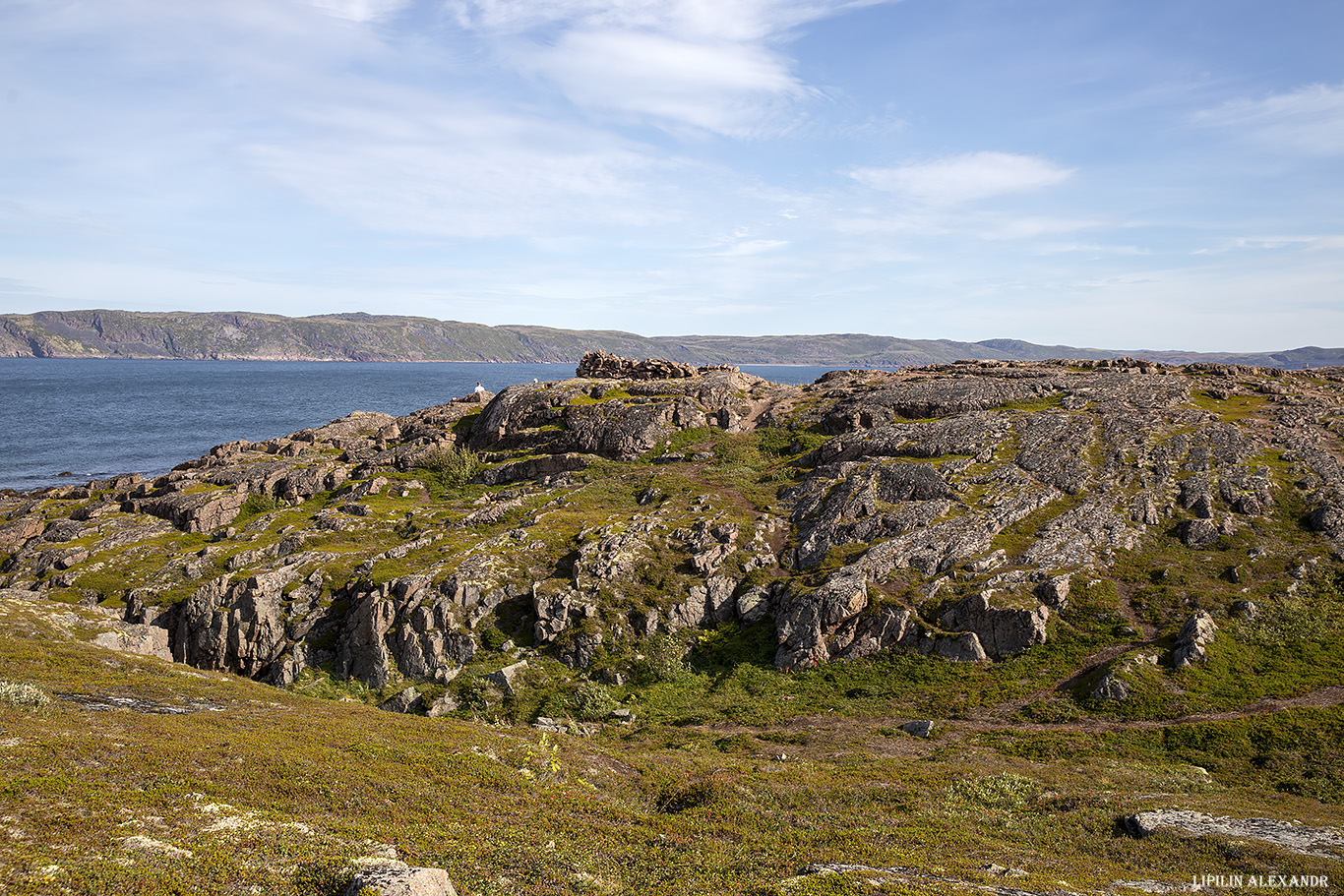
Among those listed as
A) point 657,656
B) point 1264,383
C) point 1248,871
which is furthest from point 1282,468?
point 657,656

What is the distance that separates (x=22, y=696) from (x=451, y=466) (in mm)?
53522

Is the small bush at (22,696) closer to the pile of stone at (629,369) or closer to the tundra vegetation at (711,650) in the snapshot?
the tundra vegetation at (711,650)

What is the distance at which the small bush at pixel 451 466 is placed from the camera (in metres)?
78.2

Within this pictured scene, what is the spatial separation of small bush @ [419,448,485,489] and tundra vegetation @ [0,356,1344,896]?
44 cm

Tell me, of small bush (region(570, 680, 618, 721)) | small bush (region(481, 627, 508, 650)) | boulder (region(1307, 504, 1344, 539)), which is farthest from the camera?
small bush (region(481, 627, 508, 650))

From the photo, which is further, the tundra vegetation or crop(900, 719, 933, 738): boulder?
crop(900, 719, 933, 738): boulder

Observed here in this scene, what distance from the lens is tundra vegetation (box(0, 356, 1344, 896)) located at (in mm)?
21062

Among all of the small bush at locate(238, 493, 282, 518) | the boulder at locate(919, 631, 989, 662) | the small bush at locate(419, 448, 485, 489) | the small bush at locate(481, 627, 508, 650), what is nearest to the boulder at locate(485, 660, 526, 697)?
the small bush at locate(481, 627, 508, 650)

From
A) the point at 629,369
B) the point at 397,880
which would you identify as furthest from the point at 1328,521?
the point at 629,369

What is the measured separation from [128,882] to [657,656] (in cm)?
3584

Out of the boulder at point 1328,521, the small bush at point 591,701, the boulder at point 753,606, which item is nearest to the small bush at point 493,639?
the small bush at point 591,701

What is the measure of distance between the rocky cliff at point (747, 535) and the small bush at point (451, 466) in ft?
1.15

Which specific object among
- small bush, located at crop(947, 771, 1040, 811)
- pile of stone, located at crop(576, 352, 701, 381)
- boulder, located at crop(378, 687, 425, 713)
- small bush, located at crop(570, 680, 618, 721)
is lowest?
boulder, located at crop(378, 687, 425, 713)

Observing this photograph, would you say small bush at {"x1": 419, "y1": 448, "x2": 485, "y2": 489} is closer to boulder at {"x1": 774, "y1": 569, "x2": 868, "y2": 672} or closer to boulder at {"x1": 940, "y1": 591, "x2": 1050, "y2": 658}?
boulder at {"x1": 774, "y1": 569, "x2": 868, "y2": 672}
